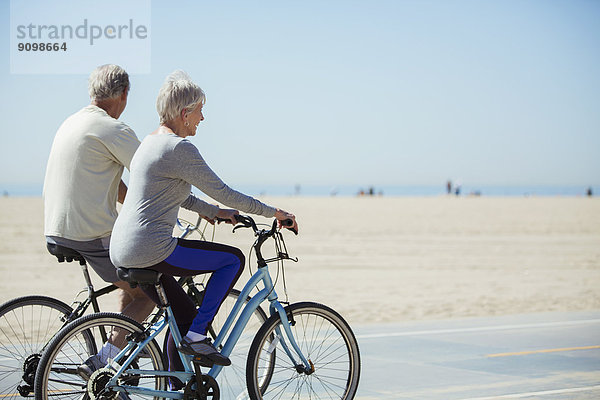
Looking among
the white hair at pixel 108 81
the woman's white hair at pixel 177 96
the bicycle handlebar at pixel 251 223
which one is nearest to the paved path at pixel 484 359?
the bicycle handlebar at pixel 251 223

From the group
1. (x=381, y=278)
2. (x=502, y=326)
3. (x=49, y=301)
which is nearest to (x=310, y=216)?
(x=381, y=278)

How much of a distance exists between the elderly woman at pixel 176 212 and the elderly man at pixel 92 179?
0.43 meters

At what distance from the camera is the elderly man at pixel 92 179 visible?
16.2 ft

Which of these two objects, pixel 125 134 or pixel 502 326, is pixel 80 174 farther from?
pixel 502 326

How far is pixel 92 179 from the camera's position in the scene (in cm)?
497

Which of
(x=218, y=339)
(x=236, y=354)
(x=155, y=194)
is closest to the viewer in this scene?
(x=155, y=194)

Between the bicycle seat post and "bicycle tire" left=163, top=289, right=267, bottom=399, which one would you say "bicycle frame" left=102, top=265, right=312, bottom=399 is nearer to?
the bicycle seat post

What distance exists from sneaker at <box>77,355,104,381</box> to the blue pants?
1.47ft

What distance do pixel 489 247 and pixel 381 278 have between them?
7.72 metres

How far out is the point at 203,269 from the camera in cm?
466

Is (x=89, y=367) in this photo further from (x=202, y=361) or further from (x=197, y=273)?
(x=197, y=273)

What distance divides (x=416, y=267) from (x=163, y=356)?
12775 millimetres

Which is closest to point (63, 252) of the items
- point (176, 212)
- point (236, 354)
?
point (176, 212)

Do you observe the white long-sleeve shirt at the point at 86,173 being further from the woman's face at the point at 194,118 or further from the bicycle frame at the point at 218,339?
the bicycle frame at the point at 218,339
